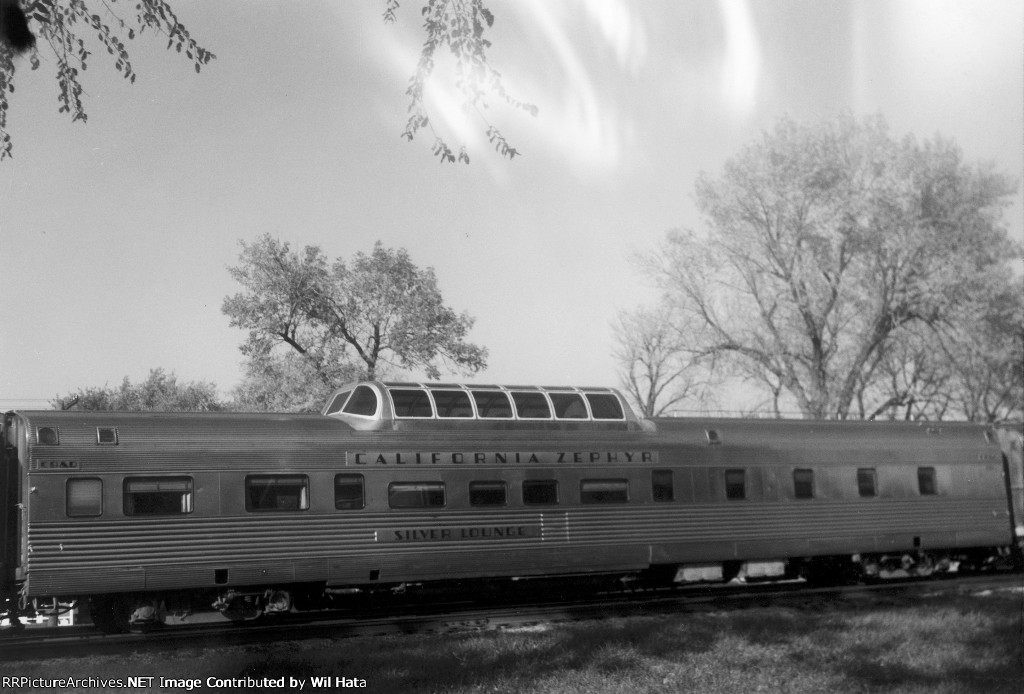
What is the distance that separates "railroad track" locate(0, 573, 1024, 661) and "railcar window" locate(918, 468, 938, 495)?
173cm

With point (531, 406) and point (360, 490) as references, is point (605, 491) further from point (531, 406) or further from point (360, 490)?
point (360, 490)

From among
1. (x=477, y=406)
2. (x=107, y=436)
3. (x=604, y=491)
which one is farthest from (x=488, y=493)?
(x=107, y=436)

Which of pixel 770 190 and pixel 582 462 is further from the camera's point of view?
pixel 770 190

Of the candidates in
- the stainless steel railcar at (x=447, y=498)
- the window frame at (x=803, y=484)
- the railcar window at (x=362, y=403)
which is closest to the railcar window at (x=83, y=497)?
the stainless steel railcar at (x=447, y=498)

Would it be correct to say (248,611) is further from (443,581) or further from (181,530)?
(443,581)

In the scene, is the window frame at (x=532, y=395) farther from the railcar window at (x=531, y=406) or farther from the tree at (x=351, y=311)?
the tree at (x=351, y=311)

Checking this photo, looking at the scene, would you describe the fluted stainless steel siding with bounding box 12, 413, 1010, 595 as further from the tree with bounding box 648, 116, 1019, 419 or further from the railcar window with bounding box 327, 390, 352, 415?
the tree with bounding box 648, 116, 1019, 419

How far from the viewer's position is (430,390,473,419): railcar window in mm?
15781

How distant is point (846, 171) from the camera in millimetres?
31828

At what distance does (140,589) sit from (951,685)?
9912mm

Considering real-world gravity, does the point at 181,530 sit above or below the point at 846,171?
below

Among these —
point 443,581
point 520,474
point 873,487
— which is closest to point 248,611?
point 443,581

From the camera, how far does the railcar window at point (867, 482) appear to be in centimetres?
1905

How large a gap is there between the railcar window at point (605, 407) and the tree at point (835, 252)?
1718 cm
